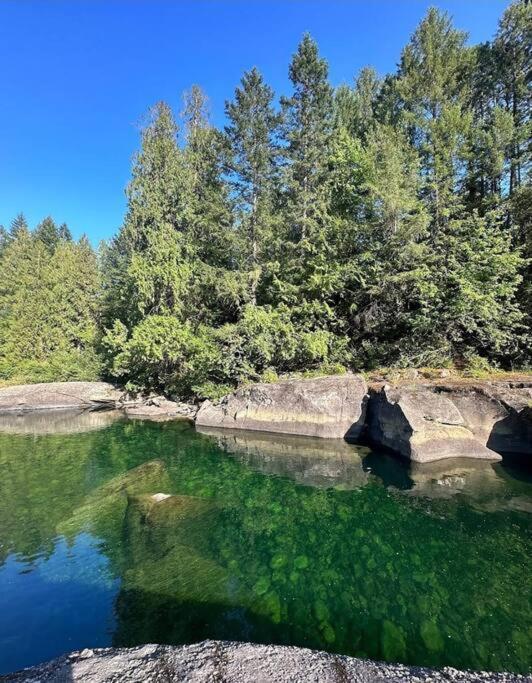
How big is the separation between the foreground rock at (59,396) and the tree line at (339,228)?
2995 mm

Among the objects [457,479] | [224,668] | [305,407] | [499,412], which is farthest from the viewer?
[305,407]

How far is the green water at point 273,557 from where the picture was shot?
5.62 m

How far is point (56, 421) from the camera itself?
2306 cm

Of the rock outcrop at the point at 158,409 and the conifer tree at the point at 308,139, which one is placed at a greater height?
the conifer tree at the point at 308,139

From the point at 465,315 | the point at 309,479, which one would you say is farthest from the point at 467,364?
the point at 309,479

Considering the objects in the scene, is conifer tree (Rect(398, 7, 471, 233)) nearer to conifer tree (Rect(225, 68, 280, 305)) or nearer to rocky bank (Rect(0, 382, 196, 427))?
conifer tree (Rect(225, 68, 280, 305))

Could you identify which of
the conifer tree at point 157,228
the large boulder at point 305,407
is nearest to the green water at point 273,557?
the large boulder at point 305,407

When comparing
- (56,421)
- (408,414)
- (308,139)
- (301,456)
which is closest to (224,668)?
(301,456)

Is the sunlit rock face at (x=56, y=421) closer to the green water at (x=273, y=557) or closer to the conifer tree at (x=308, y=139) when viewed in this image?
the green water at (x=273, y=557)

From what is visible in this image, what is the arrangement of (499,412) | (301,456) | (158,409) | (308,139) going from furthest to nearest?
(158,409) → (308,139) → (301,456) → (499,412)

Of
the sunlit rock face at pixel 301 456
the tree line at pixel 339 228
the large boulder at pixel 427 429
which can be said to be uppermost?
the tree line at pixel 339 228

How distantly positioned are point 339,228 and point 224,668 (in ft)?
67.7

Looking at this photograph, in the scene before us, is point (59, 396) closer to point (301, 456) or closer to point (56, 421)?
point (56, 421)

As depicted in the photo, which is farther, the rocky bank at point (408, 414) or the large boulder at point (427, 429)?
the rocky bank at point (408, 414)
